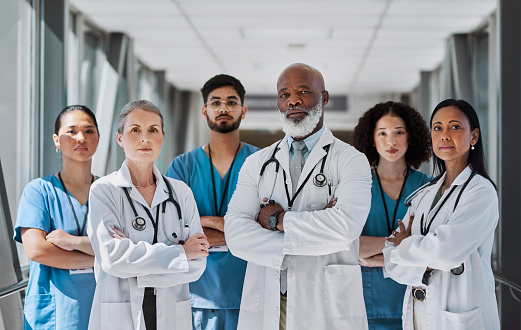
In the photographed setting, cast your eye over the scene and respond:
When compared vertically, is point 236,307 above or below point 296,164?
below

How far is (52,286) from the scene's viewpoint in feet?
8.83

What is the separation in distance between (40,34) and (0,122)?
115 cm

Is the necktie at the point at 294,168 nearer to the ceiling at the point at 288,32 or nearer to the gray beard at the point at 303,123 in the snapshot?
the gray beard at the point at 303,123

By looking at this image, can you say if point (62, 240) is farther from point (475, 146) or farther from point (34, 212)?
point (475, 146)

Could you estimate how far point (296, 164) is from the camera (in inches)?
101

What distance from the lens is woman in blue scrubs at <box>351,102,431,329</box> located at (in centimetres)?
292

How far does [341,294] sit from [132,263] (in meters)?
0.88

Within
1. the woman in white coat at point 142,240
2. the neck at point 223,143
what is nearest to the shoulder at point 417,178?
the neck at point 223,143

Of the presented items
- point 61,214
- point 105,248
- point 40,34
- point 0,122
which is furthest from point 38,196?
point 40,34

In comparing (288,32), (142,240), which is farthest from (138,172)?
(288,32)

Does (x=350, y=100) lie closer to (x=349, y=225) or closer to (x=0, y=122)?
(x=0, y=122)

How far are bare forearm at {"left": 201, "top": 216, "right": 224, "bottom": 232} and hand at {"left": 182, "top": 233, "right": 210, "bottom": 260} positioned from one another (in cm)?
54

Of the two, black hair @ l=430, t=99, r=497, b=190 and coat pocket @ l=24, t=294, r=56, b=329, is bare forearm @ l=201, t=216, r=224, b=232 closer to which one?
coat pocket @ l=24, t=294, r=56, b=329

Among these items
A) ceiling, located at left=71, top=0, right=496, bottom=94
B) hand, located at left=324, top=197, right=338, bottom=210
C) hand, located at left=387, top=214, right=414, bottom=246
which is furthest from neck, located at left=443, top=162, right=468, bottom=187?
ceiling, located at left=71, top=0, right=496, bottom=94
